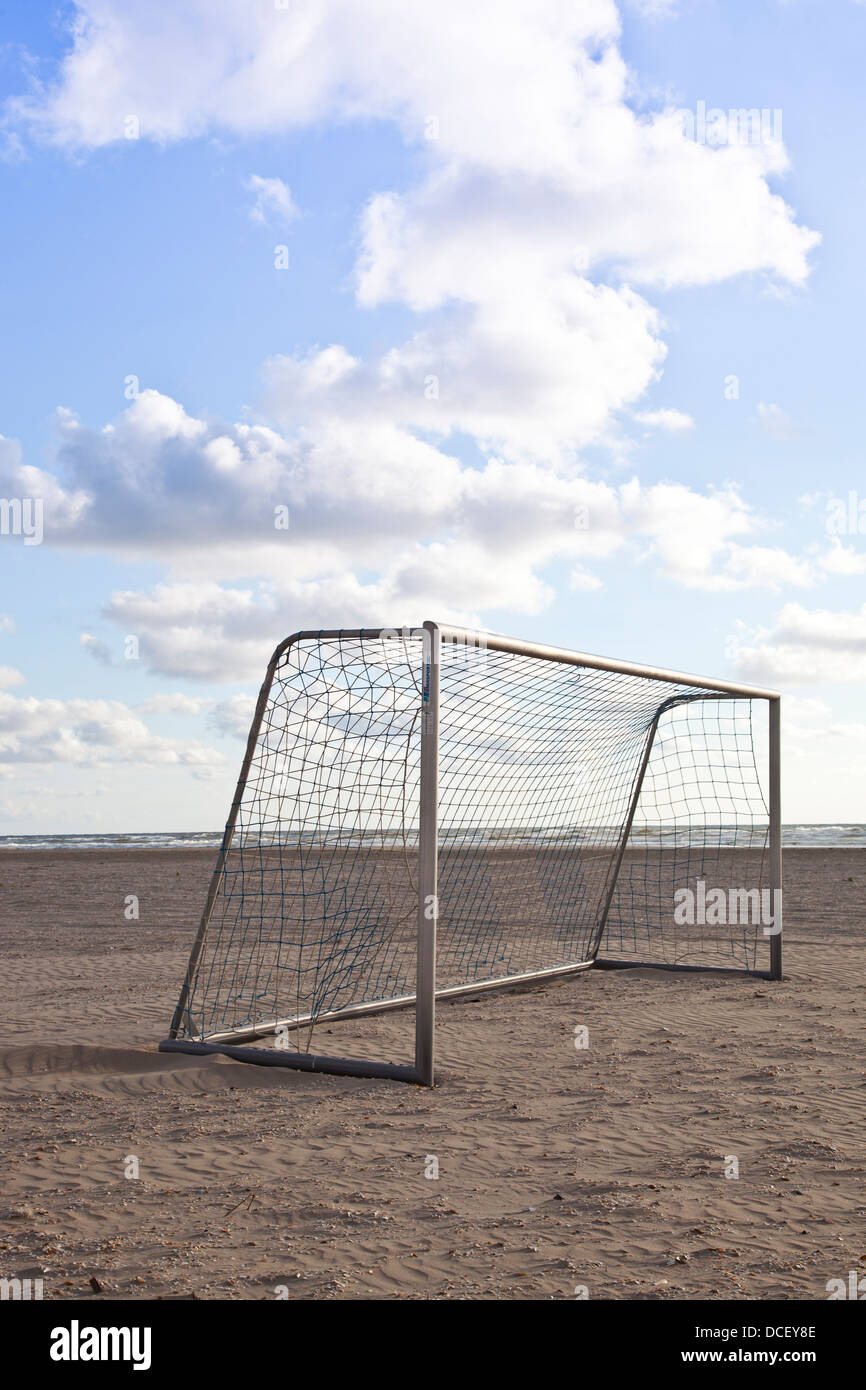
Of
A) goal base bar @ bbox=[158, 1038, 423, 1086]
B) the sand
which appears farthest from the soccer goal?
the sand

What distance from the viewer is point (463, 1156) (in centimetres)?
460

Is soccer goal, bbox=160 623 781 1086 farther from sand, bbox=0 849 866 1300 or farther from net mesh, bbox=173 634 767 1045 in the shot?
sand, bbox=0 849 866 1300

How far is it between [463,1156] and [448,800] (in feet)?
15.6

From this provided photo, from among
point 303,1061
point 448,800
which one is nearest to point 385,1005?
point 303,1061

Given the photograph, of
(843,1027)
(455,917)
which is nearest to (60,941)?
(455,917)

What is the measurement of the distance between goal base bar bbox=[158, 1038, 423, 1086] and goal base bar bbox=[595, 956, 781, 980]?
4248 mm

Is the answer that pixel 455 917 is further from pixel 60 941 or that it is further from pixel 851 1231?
pixel 851 1231

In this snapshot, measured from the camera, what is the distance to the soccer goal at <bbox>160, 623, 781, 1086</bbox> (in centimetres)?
645

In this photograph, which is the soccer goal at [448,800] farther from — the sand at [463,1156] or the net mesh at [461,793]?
the sand at [463,1156]

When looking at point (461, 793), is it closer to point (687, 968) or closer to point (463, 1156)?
point (687, 968)

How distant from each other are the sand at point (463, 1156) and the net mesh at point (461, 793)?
0.97 m

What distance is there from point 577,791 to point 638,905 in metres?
5.68

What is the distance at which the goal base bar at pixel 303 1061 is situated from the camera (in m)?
5.89

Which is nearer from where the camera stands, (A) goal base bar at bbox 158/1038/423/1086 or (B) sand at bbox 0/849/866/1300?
(B) sand at bbox 0/849/866/1300
